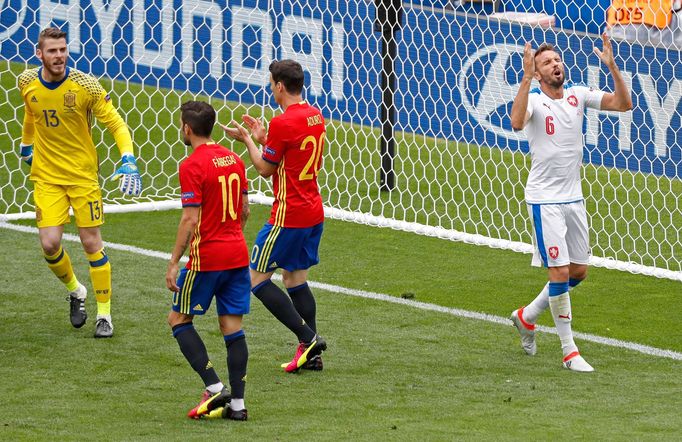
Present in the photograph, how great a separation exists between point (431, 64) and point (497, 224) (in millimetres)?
1651

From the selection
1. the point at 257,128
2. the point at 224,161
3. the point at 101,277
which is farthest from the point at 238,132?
the point at 101,277

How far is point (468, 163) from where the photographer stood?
13234mm

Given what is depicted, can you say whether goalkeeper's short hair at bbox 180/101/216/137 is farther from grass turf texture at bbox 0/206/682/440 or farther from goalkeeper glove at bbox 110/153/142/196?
grass turf texture at bbox 0/206/682/440

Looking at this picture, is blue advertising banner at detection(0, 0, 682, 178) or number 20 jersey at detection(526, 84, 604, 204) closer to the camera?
number 20 jersey at detection(526, 84, 604, 204)

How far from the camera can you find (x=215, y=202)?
616 cm

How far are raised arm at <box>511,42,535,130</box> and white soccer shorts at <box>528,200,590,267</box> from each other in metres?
0.52

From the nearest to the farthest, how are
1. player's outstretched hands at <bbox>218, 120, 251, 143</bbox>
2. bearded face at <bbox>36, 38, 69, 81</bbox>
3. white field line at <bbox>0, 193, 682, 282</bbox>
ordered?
player's outstretched hands at <bbox>218, 120, 251, 143</bbox> → bearded face at <bbox>36, 38, 69, 81</bbox> → white field line at <bbox>0, 193, 682, 282</bbox>

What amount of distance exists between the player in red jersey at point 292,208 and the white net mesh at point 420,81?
4.21m

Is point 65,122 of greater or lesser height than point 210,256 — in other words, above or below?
above

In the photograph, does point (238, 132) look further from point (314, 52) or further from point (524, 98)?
point (314, 52)

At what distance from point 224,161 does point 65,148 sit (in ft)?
6.85

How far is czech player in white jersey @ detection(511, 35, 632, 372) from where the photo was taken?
7.46 metres

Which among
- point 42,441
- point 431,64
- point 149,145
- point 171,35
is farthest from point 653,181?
point 42,441

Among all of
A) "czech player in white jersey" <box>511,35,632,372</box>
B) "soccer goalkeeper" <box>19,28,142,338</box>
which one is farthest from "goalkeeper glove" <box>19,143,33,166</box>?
"czech player in white jersey" <box>511,35,632,372</box>
